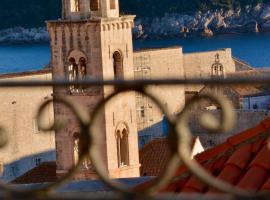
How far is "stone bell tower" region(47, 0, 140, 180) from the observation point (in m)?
24.8

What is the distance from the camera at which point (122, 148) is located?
83.6 feet

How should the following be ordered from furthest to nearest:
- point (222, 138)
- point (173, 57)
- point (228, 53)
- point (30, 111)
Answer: point (228, 53) < point (173, 57) < point (30, 111) < point (222, 138)

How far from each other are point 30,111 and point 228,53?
11.0 metres

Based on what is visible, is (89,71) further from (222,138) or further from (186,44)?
(186,44)

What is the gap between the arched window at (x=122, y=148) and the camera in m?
25.1

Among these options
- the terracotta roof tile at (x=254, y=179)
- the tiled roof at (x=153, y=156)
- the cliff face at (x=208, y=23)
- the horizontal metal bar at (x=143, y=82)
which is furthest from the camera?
the cliff face at (x=208, y=23)

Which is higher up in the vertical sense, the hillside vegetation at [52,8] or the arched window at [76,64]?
the hillside vegetation at [52,8]

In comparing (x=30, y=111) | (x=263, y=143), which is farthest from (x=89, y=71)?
(x=263, y=143)

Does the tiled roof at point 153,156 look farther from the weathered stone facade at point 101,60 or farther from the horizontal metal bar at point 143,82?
the horizontal metal bar at point 143,82

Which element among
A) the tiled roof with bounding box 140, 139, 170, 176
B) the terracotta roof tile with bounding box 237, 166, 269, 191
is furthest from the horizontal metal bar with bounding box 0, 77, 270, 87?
the tiled roof with bounding box 140, 139, 170, 176

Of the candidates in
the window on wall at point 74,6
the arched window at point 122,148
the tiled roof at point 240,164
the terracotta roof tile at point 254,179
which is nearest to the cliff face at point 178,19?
the window on wall at point 74,6

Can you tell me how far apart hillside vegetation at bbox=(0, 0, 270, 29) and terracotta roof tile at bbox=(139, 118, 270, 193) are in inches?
3174

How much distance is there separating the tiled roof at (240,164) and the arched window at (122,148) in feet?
66.5

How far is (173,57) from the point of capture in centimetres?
3938
